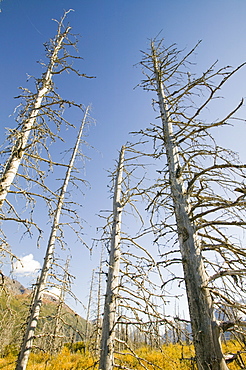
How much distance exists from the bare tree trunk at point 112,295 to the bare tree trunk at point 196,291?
237 centimetres

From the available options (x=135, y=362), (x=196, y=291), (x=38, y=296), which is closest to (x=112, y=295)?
(x=196, y=291)

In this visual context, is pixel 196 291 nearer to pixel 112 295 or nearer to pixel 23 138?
pixel 112 295

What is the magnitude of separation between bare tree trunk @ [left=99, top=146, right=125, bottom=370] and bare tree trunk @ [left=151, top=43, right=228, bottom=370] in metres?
2.37

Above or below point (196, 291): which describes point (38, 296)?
above

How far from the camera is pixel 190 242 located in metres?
2.62

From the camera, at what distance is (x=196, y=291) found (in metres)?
2.29

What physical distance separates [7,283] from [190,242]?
3482 millimetres

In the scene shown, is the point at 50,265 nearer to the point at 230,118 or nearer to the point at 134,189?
the point at 134,189

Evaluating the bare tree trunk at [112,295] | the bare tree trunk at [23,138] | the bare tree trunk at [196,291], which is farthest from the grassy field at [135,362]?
the bare tree trunk at [23,138]

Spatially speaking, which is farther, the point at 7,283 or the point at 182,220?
the point at 7,283

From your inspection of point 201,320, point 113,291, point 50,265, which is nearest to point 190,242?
point 201,320

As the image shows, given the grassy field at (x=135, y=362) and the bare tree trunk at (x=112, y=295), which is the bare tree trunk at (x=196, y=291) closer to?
the grassy field at (x=135, y=362)

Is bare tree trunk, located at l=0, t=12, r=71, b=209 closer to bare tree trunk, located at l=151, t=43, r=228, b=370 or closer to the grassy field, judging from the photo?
bare tree trunk, located at l=151, t=43, r=228, b=370

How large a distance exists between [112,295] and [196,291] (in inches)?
101
